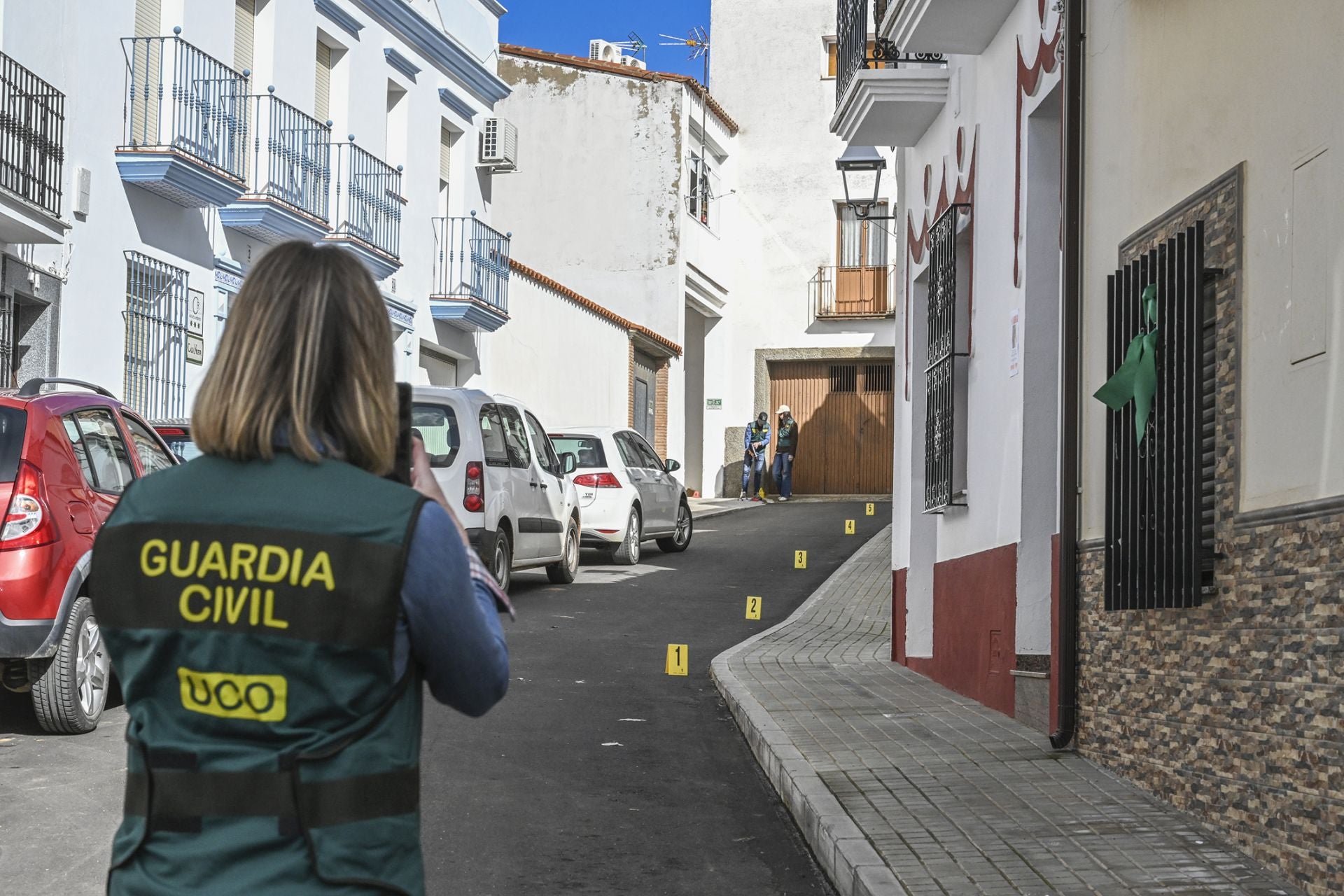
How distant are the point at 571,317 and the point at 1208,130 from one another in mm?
24782

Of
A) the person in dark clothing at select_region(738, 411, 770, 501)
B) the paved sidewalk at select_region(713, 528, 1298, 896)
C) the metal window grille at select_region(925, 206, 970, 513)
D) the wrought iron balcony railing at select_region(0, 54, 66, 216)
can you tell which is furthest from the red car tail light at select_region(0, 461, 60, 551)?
the person in dark clothing at select_region(738, 411, 770, 501)

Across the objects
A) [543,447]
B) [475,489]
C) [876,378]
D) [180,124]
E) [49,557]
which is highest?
[180,124]

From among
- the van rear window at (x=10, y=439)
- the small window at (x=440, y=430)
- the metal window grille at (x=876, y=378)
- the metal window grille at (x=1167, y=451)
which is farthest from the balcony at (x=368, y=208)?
the metal window grille at (x=876, y=378)

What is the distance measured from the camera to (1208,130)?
6.29 metres

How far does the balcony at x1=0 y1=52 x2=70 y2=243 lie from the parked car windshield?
6621 mm

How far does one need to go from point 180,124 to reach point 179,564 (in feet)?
53.2

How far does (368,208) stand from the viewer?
22109mm

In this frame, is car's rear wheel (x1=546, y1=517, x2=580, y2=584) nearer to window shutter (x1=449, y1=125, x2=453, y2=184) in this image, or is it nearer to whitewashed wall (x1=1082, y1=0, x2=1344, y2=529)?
window shutter (x1=449, y1=125, x2=453, y2=184)

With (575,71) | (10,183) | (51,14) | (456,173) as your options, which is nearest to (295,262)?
(10,183)

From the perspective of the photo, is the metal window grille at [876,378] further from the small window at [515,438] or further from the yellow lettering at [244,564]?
the yellow lettering at [244,564]

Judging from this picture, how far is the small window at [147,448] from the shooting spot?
376 inches

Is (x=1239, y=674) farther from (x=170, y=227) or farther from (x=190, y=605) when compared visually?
(x=170, y=227)

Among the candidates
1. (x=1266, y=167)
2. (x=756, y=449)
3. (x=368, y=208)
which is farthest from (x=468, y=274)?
(x=1266, y=167)

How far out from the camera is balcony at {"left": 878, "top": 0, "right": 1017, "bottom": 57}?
966cm
